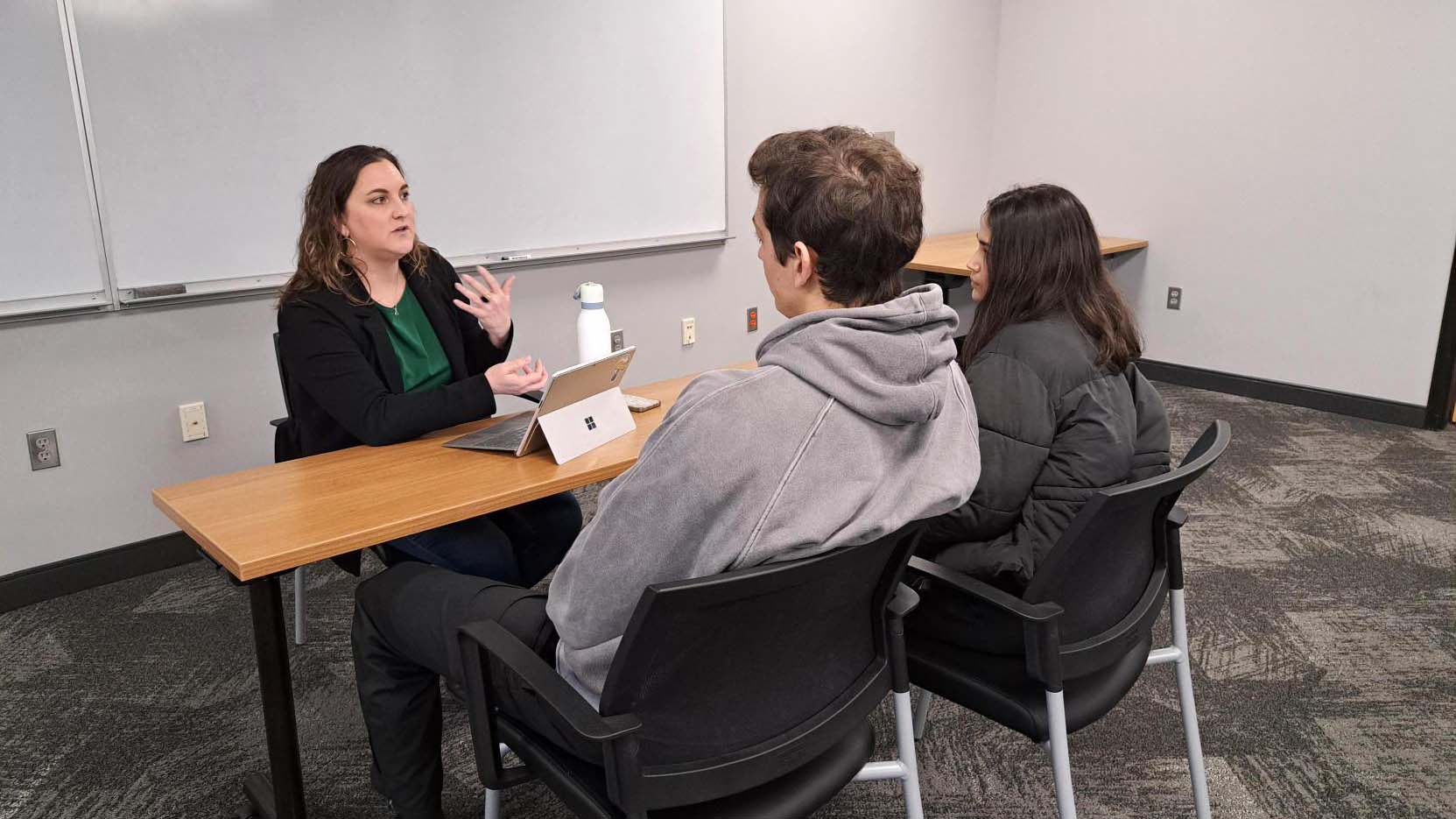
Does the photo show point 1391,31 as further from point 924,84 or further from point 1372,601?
point 1372,601

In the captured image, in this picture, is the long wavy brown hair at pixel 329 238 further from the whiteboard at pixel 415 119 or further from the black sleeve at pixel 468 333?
the whiteboard at pixel 415 119

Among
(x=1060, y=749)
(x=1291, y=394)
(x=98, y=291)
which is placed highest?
(x=98, y=291)

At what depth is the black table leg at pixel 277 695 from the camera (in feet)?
5.23

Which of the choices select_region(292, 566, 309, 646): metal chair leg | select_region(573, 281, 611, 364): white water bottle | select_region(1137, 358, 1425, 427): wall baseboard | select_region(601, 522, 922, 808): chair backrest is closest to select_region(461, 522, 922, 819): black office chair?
select_region(601, 522, 922, 808): chair backrest

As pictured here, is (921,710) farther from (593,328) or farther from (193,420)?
(193,420)

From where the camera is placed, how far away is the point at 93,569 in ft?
9.55

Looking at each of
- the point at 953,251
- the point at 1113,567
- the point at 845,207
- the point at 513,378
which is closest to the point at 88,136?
the point at 513,378

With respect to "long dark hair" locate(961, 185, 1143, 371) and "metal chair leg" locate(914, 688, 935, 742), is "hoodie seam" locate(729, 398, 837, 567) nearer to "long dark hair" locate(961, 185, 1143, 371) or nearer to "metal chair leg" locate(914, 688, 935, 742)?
"long dark hair" locate(961, 185, 1143, 371)

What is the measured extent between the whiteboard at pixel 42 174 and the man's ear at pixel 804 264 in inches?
87.7

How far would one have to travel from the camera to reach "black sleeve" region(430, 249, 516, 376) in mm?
2340

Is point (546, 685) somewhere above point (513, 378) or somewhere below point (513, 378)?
below

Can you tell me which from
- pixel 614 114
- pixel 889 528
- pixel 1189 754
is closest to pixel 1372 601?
pixel 1189 754

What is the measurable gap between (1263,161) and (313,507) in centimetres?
435

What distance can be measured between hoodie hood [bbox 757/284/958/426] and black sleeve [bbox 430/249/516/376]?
123 centimetres
